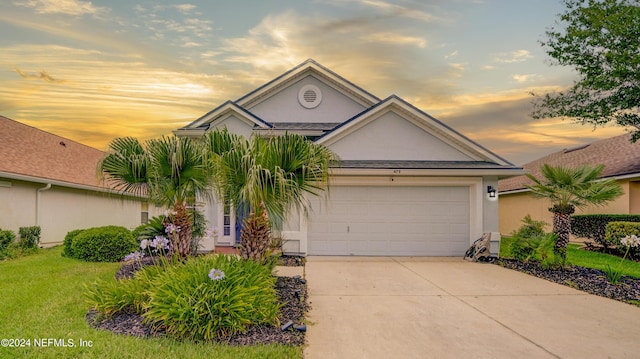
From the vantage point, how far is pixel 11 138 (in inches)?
590

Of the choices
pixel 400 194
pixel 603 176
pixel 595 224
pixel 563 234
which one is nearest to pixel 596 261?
pixel 563 234

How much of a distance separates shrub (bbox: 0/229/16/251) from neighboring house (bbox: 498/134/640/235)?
715 inches

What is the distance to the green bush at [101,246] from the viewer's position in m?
10.8

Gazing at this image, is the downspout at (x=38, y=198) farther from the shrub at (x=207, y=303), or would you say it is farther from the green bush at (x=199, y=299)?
the shrub at (x=207, y=303)

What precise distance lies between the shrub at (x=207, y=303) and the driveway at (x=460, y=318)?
2.98ft

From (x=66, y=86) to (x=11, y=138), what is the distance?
5.40 meters

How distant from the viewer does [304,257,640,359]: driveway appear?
4742 millimetres

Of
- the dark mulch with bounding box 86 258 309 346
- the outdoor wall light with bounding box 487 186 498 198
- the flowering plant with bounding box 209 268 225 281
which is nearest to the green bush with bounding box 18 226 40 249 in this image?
the dark mulch with bounding box 86 258 309 346

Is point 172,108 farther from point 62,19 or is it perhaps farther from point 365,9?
point 365,9

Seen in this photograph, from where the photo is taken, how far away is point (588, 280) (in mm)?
8734

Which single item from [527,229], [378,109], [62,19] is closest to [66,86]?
[62,19]

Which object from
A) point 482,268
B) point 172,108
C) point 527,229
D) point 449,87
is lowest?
point 482,268

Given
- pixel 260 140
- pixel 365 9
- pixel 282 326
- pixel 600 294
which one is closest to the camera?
pixel 282 326

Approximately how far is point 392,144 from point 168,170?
7444 millimetres
